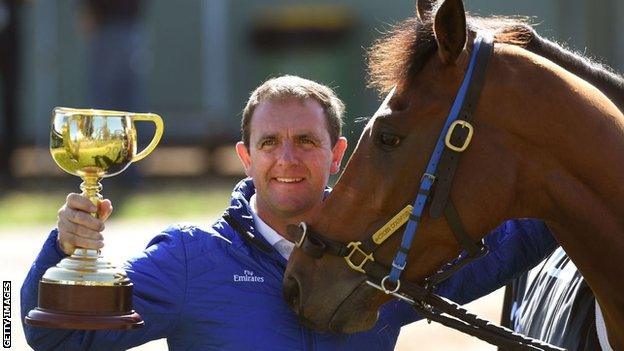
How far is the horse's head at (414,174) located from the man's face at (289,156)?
0.33m

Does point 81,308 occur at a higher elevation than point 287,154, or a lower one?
lower

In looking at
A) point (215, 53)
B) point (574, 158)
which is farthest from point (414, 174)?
point (215, 53)

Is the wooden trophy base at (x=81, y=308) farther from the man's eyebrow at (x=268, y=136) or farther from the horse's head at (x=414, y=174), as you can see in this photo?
the man's eyebrow at (x=268, y=136)

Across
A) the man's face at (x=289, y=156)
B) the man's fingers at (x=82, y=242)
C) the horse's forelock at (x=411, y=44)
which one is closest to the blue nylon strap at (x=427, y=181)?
the horse's forelock at (x=411, y=44)

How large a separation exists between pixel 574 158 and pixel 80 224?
1.18m

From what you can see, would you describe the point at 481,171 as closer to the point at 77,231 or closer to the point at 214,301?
the point at 214,301

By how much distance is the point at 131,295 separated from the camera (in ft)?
11.1

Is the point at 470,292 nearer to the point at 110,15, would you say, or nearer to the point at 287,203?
the point at 287,203

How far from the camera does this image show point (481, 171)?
3318 mm

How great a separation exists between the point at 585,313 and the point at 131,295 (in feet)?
3.91

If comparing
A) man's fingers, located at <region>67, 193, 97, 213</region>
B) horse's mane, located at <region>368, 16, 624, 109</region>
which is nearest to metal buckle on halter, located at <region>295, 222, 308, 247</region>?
horse's mane, located at <region>368, 16, 624, 109</region>

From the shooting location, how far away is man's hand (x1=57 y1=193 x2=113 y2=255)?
10.7 feet

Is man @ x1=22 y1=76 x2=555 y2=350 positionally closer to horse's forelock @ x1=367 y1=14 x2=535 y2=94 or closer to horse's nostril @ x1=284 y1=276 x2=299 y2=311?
horse's nostril @ x1=284 y1=276 x2=299 y2=311

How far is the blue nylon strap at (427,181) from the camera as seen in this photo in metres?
3.30
